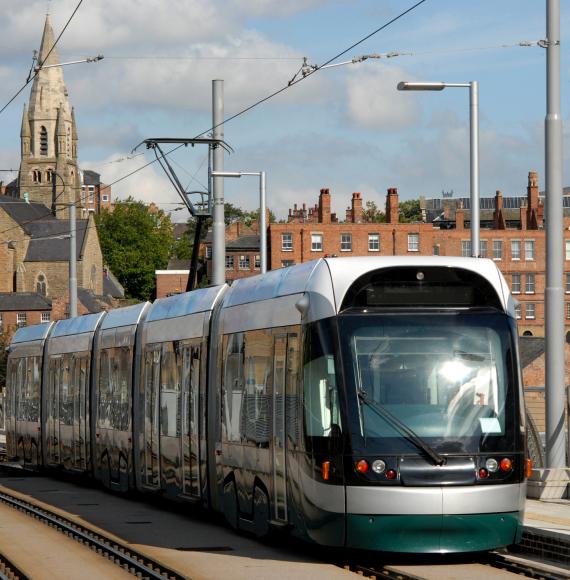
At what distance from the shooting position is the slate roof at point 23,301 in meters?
143

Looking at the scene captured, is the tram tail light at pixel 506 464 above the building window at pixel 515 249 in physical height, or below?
below

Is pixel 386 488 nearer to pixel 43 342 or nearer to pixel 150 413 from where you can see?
pixel 150 413

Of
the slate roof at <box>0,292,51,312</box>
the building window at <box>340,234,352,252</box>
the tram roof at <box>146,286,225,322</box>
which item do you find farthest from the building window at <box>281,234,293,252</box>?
the tram roof at <box>146,286,225,322</box>

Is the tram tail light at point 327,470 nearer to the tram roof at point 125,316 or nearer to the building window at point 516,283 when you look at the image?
the tram roof at point 125,316

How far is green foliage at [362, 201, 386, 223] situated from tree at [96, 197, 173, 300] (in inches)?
963

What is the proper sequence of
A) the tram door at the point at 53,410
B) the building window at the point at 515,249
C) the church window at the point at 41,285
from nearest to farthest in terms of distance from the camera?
the tram door at the point at 53,410, the building window at the point at 515,249, the church window at the point at 41,285

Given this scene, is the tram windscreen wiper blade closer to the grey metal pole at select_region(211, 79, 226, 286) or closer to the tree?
the grey metal pole at select_region(211, 79, 226, 286)

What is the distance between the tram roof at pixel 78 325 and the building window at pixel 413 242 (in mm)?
90093

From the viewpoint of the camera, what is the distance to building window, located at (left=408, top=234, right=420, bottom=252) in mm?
117875

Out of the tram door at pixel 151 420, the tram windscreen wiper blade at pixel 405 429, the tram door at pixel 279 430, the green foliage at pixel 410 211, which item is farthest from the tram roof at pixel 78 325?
the green foliage at pixel 410 211

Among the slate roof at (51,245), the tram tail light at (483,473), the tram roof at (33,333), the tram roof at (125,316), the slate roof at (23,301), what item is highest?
the slate roof at (51,245)

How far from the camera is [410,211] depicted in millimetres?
181750

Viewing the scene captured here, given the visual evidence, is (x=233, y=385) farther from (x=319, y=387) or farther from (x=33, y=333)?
(x=33, y=333)

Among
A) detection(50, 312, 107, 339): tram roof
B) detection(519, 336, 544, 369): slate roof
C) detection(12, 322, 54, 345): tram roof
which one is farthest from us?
detection(519, 336, 544, 369): slate roof
